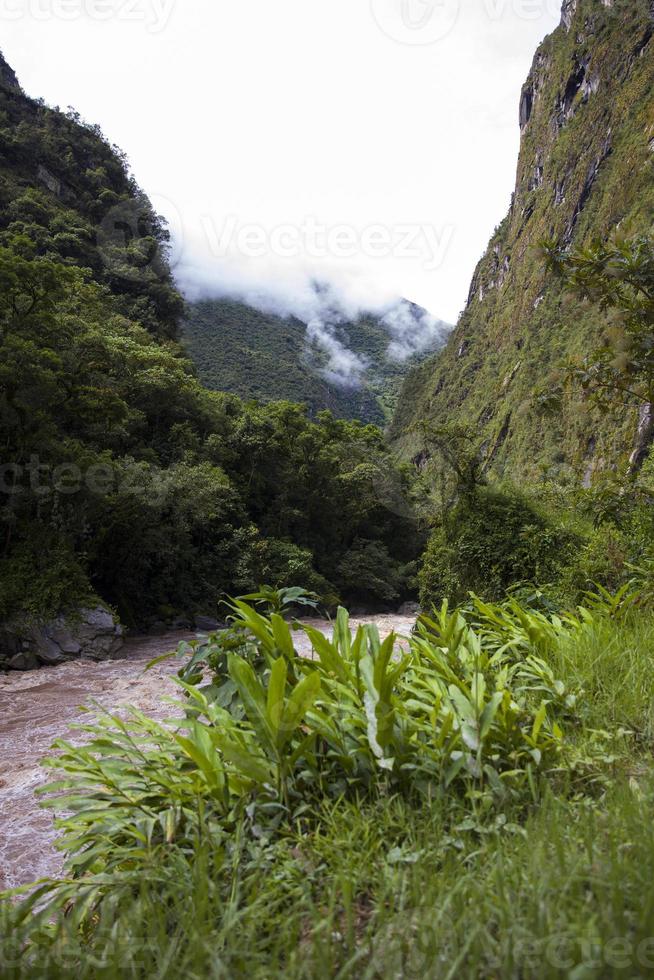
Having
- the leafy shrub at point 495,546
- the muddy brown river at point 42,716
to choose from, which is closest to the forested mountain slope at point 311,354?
the muddy brown river at point 42,716

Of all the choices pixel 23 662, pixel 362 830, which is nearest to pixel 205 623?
pixel 23 662

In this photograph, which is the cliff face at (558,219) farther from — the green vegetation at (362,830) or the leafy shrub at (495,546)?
the green vegetation at (362,830)

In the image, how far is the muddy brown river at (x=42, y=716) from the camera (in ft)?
13.6

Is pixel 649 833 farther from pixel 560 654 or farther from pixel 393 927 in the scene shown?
pixel 560 654

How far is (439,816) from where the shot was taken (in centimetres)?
159

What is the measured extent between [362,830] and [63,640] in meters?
12.4

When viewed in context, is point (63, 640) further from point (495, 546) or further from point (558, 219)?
point (558, 219)

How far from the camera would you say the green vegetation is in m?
1.11

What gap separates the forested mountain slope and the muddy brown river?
91.2ft

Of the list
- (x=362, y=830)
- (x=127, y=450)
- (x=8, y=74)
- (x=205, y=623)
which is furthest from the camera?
(x=8, y=74)

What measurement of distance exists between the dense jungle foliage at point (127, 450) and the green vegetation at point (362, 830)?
38.5 feet

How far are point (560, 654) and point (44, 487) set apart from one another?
1292 centimetres

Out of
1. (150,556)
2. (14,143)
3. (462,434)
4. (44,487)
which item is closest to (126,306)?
(14,143)

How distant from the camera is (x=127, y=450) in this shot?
62.2 ft
